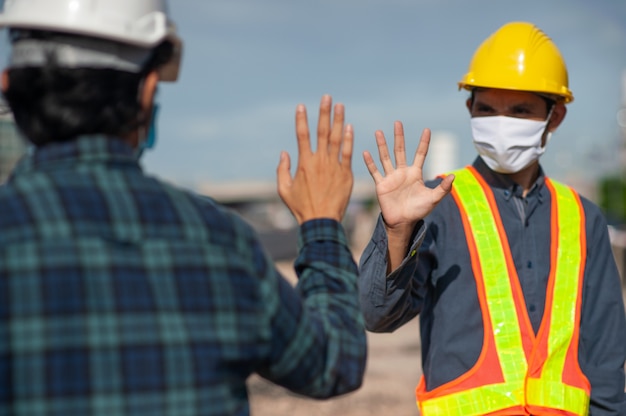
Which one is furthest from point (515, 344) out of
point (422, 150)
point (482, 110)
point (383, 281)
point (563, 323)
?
point (482, 110)

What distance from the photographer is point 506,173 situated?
337 centimetres

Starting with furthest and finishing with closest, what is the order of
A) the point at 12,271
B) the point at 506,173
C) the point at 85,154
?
the point at 506,173, the point at 85,154, the point at 12,271

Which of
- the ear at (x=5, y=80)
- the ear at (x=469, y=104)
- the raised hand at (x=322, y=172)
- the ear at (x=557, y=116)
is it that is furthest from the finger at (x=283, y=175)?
the ear at (x=557, y=116)

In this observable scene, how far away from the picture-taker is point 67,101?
5.24ft

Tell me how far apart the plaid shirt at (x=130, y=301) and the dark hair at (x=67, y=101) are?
31 mm

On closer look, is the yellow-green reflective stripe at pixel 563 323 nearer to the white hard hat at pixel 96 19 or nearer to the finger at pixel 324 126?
the finger at pixel 324 126

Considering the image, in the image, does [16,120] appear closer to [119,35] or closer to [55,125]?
[55,125]

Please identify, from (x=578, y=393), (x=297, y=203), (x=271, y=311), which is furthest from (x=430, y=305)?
(x=271, y=311)

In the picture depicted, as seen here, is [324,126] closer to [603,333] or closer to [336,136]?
[336,136]

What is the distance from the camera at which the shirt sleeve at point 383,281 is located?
9.24 feet

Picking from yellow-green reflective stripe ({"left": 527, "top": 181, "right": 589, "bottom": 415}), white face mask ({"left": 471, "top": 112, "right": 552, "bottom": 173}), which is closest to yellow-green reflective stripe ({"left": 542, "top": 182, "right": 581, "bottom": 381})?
yellow-green reflective stripe ({"left": 527, "top": 181, "right": 589, "bottom": 415})

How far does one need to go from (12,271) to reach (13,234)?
0.22ft

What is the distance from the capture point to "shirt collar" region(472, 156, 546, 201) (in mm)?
3295

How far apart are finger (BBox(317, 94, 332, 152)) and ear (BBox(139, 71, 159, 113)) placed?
15.9 inches
